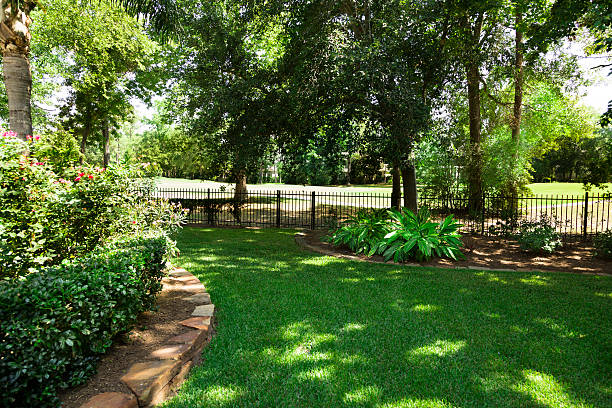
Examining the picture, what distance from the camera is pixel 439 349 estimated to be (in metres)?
3.19

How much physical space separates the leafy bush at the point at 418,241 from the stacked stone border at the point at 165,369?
408 cm

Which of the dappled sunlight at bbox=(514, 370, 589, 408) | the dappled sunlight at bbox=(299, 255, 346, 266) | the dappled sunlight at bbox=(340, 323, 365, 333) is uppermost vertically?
the dappled sunlight at bbox=(299, 255, 346, 266)

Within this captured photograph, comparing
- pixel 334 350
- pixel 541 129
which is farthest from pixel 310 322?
pixel 541 129

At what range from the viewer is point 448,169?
13727 mm

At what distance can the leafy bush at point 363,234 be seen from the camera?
7.20m

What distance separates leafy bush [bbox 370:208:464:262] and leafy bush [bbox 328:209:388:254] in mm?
220

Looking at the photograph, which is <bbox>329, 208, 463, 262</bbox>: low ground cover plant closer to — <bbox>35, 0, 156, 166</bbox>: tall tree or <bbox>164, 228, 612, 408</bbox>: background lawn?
<bbox>164, 228, 612, 408</bbox>: background lawn

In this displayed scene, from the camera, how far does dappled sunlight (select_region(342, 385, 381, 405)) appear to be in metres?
2.45

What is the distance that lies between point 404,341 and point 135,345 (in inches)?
100

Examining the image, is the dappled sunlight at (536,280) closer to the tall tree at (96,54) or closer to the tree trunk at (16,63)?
the tree trunk at (16,63)

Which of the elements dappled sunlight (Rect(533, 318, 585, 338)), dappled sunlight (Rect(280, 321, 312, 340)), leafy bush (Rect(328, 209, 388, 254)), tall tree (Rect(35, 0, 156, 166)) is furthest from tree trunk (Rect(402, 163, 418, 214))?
tall tree (Rect(35, 0, 156, 166))

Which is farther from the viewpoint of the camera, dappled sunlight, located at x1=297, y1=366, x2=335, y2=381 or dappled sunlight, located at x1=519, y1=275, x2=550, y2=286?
dappled sunlight, located at x1=519, y1=275, x2=550, y2=286

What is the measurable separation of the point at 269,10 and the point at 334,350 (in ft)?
29.2

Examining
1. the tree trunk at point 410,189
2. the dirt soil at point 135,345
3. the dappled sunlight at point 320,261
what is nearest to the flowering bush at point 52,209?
the dirt soil at point 135,345
